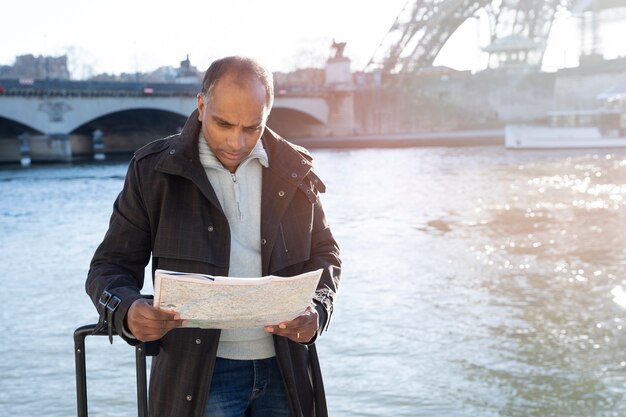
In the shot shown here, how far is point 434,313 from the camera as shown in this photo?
21.3ft

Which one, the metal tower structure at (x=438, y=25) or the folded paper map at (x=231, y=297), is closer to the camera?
the folded paper map at (x=231, y=297)

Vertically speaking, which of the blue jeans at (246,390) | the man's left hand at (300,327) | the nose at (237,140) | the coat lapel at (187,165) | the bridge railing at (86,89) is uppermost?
the bridge railing at (86,89)

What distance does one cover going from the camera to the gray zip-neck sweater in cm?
191

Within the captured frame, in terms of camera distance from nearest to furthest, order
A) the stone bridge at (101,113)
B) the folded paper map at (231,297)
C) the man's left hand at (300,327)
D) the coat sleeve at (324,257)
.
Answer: the folded paper map at (231,297)
the man's left hand at (300,327)
the coat sleeve at (324,257)
the stone bridge at (101,113)

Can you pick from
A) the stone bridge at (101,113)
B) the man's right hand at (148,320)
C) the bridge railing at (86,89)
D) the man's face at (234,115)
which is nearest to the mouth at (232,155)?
the man's face at (234,115)

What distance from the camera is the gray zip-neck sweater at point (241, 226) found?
1913mm

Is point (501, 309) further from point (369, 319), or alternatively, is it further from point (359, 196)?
point (359, 196)

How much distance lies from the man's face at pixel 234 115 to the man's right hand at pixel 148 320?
14.8 inches

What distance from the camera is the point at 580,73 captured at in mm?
50188

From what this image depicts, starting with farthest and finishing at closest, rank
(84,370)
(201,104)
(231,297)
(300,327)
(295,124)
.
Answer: (295,124) < (84,370) < (201,104) < (300,327) < (231,297)

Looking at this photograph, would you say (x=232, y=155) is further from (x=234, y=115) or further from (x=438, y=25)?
(x=438, y=25)

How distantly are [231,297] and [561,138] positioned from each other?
34.8m

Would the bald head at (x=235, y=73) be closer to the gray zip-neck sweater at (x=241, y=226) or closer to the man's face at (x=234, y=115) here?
the man's face at (x=234, y=115)

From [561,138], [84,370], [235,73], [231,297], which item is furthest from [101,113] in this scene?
[231,297]
